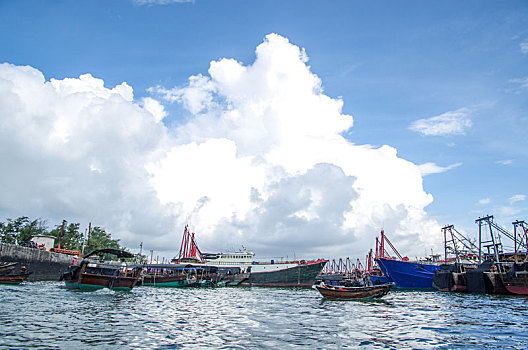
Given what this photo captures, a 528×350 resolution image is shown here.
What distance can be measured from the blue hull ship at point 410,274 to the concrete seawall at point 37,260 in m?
61.8

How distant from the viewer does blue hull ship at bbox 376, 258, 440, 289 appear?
2415 inches

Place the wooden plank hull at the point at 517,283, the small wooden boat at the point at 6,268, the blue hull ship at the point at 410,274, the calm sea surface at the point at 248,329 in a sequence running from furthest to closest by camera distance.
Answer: the blue hull ship at the point at 410,274 → the small wooden boat at the point at 6,268 → the wooden plank hull at the point at 517,283 → the calm sea surface at the point at 248,329

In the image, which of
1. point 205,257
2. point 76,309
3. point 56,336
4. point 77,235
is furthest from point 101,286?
point 77,235

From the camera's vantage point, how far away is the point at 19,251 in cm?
5638

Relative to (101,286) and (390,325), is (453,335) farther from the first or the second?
(101,286)

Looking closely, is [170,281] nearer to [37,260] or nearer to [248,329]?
[37,260]

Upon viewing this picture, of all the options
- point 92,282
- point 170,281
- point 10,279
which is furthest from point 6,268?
point 170,281

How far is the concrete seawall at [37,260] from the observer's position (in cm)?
5384

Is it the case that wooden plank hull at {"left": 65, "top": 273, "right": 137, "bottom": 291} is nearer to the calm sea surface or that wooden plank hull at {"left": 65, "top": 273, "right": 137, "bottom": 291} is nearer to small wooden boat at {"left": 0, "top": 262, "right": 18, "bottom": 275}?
small wooden boat at {"left": 0, "top": 262, "right": 18, "bottom": 275}

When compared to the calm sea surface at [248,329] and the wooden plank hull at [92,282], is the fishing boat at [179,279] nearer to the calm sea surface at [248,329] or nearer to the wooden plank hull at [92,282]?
the wooden plank hull at [92,282]

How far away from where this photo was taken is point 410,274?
61.6 m

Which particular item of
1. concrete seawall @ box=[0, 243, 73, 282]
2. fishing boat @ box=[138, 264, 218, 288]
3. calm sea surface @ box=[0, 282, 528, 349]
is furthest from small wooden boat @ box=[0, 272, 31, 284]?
fishing boat @ box=[138, 264, 218, 288]

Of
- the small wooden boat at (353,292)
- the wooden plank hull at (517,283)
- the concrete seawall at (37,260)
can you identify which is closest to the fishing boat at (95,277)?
the concrete seawall at (37,260)

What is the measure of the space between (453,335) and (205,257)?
7398cm
